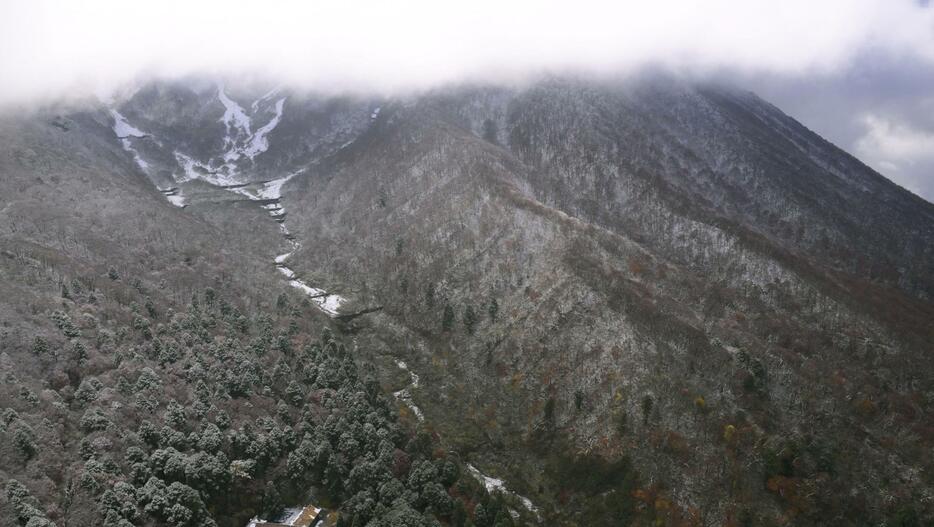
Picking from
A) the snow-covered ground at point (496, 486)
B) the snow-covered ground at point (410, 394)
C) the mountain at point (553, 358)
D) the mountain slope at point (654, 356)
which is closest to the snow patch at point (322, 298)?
the mountain at point (553, 358)

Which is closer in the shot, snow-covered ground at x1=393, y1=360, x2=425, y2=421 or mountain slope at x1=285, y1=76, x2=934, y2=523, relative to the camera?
mountain slope at x1=285, y1=76, x2=934, y2=523

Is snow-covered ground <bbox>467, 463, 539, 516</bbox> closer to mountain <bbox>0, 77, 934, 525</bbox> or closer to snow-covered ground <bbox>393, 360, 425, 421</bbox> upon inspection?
mountain <bbox>0, 77, 934, 525</bbox>

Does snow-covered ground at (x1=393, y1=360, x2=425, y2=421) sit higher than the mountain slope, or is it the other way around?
the mountain slope

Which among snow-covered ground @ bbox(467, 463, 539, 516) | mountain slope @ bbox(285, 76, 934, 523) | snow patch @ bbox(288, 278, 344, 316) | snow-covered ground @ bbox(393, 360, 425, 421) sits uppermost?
mountain slope @ bbox(285, 76, 934, 523)

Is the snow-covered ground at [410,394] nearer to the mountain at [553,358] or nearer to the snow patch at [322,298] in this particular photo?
the mountain at [553,358]

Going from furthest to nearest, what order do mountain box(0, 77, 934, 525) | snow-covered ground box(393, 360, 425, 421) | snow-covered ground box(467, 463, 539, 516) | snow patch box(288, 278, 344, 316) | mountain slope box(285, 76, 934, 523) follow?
snow patch box(288, 278, 344, 316), snow-covered ground box(393, 360, 425, 421), snow-covered ground box(467, 463, 539, 516), mountain slope box(285, 76, 934, 523), mountain box(0, 77, 934, 525)

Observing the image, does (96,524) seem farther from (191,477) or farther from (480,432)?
(480,432)

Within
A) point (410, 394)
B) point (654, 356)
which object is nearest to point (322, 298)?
point (410, 394)

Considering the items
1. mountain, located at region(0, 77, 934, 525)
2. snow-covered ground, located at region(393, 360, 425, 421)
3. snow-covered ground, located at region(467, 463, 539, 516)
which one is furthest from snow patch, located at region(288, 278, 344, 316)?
snow-covered ground, located at region(467, 463, 539, 516)

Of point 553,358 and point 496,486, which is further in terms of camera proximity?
point 553,358

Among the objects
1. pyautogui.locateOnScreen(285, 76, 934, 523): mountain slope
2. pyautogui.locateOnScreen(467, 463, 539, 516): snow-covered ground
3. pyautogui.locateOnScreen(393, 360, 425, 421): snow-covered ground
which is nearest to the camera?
pyautogui.locateOnScreen(285, 76, 934, 523): mountain slope

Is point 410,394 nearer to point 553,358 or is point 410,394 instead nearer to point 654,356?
point 553,358

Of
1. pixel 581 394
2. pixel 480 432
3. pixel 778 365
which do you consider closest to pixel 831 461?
pixel 778 365
